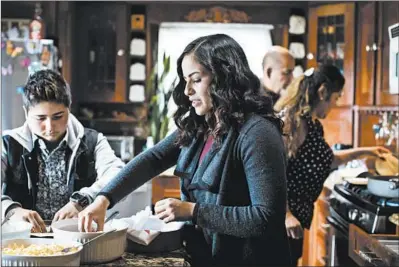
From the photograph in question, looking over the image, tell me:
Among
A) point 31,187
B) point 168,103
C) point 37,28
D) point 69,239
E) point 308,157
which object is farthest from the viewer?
point 168,103

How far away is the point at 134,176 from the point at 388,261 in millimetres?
1029

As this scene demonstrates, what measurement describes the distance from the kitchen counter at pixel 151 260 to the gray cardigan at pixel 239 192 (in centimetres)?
9

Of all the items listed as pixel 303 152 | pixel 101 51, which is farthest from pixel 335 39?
pixel 303 152

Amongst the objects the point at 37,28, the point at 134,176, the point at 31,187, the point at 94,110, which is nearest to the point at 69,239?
the point at 134,176

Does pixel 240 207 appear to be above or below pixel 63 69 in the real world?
below

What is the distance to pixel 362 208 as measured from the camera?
2.89 meters

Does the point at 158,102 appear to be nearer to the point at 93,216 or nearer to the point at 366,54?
the point at 366,54

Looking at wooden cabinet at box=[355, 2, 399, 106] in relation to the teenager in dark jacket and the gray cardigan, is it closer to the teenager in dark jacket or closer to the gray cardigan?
the teenager in dark jacket

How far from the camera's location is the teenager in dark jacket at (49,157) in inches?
73.7

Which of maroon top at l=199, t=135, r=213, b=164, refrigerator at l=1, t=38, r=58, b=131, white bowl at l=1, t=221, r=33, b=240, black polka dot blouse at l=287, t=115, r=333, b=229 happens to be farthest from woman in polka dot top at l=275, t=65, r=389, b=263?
refrigerator at l=1, t=38, r=58, b=131

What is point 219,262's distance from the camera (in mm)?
1591

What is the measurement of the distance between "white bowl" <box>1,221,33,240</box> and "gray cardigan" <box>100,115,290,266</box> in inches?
9.8

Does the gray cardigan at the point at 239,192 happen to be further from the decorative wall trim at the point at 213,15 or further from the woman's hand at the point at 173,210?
the decorative wall trim at the point at 213,15

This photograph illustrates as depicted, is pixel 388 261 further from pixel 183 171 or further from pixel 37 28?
pixel 37 28
